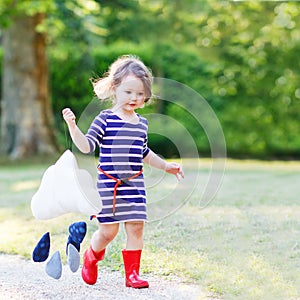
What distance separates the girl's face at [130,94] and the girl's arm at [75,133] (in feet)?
1.09

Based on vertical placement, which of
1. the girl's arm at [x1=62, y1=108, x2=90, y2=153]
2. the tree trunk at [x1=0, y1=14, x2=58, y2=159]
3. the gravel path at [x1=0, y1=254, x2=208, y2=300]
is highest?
the tree trunk at [x1=0, y1=14, x2=58, y2=159]

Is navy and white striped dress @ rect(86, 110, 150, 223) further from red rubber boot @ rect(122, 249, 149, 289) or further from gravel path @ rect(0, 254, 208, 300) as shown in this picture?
gravel path @ rect(0, 254, 208, 300)

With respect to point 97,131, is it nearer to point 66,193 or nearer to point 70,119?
point 70,119

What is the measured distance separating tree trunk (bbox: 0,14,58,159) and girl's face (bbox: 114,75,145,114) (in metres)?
9.46

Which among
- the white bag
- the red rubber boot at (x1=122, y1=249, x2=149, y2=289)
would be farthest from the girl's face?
the red rubber boot at (x1=122, y1=249, x2=149, y2=289)

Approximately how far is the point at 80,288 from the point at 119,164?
70 centimetres

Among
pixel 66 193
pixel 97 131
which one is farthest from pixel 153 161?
pixel 66 193

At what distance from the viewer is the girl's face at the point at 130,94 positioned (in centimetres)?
384

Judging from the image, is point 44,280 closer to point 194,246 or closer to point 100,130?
point 100,130

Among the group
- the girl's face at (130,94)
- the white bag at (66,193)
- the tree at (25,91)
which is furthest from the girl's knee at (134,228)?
the tree at (25,91)

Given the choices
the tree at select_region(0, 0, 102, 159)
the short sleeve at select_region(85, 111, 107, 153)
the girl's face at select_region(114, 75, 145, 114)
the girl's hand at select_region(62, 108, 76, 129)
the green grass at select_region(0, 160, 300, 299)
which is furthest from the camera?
the tree at select_region(0, 0, 102, 159)

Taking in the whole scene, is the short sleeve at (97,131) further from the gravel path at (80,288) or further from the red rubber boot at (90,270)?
the gravel path at (80,288)

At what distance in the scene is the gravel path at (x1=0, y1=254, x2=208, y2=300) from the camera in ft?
11.8

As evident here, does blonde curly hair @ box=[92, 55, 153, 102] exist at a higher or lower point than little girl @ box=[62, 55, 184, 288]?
higher
